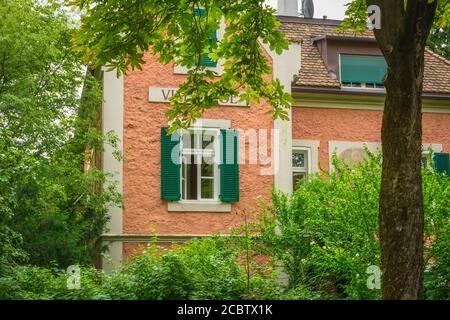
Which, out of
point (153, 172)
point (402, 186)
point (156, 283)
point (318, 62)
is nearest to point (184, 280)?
point (156, 283)

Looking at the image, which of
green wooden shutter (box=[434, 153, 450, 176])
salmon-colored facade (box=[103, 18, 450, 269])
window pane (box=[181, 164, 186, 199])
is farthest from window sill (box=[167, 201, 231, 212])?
green wooden shutter (box=[434, 153, 450, 176])

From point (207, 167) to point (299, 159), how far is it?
9.35 feet

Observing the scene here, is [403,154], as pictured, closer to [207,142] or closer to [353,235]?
[353,235]

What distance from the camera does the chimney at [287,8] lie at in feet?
82.6

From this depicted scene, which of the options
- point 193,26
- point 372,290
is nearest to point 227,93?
point 193,26

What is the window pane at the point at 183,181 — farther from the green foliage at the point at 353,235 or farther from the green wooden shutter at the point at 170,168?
the green foliage at the point at 353,235

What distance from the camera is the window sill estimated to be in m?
18.6

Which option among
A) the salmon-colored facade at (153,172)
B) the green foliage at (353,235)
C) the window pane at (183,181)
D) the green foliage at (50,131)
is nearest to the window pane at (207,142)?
the salmon-colored facade at (153,172)

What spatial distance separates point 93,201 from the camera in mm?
17312

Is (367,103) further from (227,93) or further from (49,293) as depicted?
(49,293)

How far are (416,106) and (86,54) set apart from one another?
4473 millimetres

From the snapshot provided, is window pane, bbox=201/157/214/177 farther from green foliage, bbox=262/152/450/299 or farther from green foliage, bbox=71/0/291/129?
green foliage, bbox=71/0/291/129

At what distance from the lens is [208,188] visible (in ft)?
62.3

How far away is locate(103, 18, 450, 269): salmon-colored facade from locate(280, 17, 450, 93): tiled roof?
62 millimetres
